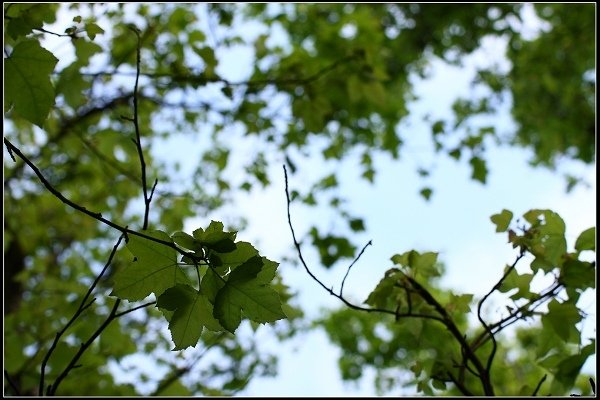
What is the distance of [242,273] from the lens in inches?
39.0

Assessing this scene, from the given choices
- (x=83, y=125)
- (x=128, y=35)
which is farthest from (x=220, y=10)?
(x=83, y=125)

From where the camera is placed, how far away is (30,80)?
4.14 ft

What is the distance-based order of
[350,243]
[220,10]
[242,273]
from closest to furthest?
[242,273], [220,10], [350,243]

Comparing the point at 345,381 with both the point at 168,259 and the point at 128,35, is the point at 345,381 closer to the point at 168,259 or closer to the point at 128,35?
the point at 128,35

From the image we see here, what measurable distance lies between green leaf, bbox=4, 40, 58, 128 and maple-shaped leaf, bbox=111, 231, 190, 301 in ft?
1.54

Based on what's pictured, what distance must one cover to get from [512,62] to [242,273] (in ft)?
21.6

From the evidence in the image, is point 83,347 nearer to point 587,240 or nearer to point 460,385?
point 460,385

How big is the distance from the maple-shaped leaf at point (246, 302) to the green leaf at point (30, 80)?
0.65m

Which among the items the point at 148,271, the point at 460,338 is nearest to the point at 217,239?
the point at 148,271

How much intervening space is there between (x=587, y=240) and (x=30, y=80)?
1.56 meters

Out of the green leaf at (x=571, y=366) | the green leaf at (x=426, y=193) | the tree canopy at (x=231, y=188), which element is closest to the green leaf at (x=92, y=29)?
the tree canopy at (x=231, y=188)

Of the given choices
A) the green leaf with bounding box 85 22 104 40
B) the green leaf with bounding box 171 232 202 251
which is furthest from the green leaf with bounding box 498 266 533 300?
the green leaf with bounding box 85 22 104 40

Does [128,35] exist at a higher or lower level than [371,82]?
higher

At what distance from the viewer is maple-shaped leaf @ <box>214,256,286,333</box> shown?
1002 mm
